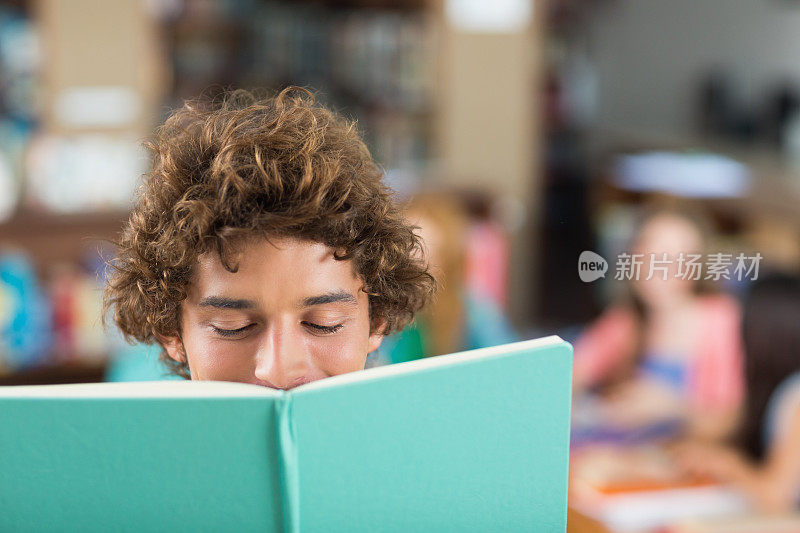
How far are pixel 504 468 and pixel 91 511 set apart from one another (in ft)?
0.88

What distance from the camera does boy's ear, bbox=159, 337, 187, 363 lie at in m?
0.72

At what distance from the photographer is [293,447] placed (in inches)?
21.3

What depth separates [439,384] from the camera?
0.55 m

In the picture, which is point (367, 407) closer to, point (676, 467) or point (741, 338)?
point (676, 467)

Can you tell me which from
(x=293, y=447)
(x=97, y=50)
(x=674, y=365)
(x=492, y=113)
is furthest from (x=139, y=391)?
(x=492, y=113)

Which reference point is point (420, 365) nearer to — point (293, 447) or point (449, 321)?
point (293, 447)

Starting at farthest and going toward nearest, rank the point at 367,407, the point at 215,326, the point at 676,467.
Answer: the point at 676,467 → the point at 215,326 → the point at 367,407

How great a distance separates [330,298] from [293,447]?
15 centimetres

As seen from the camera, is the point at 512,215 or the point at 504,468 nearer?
the point at 504,468

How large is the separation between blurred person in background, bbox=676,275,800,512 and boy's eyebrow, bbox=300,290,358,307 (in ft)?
4.44

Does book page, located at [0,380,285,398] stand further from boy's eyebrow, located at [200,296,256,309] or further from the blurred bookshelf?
the blurred bookshelf

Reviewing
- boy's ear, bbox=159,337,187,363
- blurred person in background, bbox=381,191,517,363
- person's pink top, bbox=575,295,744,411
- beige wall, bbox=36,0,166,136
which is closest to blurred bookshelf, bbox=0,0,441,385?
beige wall, bbox=36,0,166,136

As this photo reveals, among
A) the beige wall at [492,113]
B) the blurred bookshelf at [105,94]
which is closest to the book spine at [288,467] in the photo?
the blurred bookshelf at [105,94]

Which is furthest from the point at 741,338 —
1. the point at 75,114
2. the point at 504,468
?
the point at 75,114
